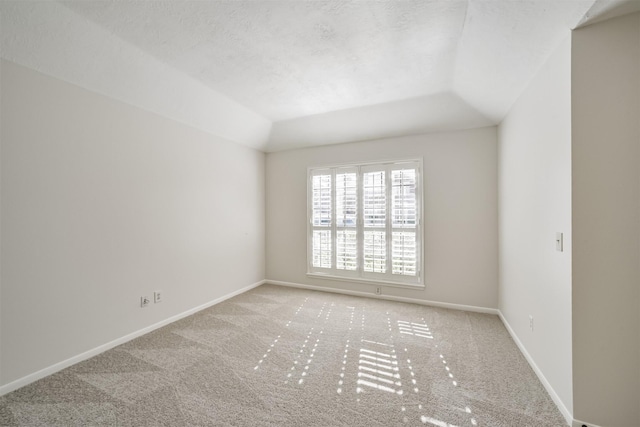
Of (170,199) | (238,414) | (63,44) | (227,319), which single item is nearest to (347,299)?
(227,319)

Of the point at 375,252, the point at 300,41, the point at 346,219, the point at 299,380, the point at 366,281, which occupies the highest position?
the point at 300,41

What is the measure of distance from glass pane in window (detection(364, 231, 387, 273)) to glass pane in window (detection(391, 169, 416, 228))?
281 millimetres

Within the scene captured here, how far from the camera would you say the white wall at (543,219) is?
159 cm

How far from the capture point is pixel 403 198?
3.61 meters

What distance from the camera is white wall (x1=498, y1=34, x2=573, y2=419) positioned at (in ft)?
5.21

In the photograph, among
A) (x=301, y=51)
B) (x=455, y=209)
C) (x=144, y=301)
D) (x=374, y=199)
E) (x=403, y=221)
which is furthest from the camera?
(x=374, y=199)

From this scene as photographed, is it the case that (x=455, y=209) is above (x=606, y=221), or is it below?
above

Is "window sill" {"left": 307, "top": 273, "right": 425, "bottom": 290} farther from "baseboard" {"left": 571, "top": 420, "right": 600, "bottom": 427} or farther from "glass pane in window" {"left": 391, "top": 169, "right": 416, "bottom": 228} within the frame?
"baseboard" {"left": 571, "top": 420, "right": 600, "bottom": 427}

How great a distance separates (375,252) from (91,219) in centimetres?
314

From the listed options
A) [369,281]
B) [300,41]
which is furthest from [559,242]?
[369,281]

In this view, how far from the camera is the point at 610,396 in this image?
57.1 inches

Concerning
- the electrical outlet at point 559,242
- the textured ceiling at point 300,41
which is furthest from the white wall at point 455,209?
the electrical outlet at point 559,242

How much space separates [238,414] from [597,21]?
301 cm

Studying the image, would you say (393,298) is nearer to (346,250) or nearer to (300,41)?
(346,250)
